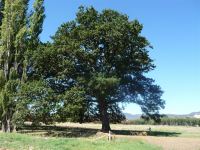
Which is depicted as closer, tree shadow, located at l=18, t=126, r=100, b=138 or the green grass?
the green grass

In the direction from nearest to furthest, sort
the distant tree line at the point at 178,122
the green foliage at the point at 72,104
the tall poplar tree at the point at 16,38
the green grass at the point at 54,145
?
the green grass at the point at 54,145
the green foliage at the point at 72,104
the tall poplar tree at the point at 16,38
the distant tree line at the point at 178,122

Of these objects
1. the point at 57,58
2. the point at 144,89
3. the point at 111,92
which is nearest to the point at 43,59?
the point at 57,58

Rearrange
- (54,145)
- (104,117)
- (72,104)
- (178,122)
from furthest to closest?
(178,122)
(104,117)
(72,104)
(54,145)

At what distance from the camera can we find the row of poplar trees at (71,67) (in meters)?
44.7

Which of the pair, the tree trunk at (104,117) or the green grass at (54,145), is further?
the tree trunk at (104,117)

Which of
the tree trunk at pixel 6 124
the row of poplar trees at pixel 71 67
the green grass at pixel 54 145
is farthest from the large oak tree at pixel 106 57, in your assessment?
the green grass at pixel 54 145

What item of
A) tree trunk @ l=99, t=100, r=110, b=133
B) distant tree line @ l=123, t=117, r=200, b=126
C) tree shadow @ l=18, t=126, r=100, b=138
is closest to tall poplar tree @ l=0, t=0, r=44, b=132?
tree shadow @ l=18, t=126, r=100, b=138

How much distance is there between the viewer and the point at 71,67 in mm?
46094

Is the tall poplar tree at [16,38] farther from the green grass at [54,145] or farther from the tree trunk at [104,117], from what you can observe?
the green grass at [54,145]

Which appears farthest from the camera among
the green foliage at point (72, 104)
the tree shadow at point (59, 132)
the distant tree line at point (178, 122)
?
the distant tree line at point (178, 122)

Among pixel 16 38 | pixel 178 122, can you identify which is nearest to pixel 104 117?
pixel 16 38

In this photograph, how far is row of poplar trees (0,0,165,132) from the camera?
44.7 meters

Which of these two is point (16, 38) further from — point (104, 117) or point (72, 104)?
point (104, 117)

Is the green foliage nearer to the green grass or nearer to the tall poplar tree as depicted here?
the tall poplar tree
